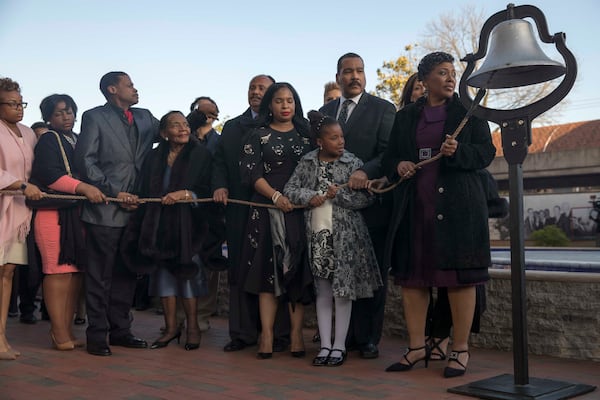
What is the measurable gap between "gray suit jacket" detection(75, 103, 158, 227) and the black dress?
1007 millimetres

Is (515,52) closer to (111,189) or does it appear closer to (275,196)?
(275,196)

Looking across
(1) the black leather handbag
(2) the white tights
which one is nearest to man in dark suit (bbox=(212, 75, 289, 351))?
(2) the white tights

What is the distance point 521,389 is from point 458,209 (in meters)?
1.14

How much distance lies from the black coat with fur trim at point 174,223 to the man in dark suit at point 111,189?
0.12 m

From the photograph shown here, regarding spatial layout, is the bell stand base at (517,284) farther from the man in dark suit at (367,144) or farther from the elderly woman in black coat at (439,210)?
the man in dark suit at (367,144)

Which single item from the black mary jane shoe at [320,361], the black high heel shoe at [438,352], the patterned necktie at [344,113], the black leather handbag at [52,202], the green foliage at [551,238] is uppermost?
the patterned necktie at [344,113]

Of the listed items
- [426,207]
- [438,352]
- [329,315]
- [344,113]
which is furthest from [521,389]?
[344,113]

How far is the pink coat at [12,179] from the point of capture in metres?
5.35

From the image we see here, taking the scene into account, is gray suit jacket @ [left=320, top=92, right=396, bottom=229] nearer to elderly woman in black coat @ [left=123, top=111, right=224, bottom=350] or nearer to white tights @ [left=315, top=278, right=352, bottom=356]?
white tights @ [left=315, top=278, right=352, bottom=356]

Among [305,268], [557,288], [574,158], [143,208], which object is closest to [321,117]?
[305,268]

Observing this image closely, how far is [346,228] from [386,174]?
0.47m

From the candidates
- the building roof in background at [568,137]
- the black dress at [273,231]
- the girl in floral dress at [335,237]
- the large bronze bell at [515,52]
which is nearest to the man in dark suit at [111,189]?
the black dress at [273,231]

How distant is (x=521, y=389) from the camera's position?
3.90 m

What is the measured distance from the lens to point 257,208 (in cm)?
548
